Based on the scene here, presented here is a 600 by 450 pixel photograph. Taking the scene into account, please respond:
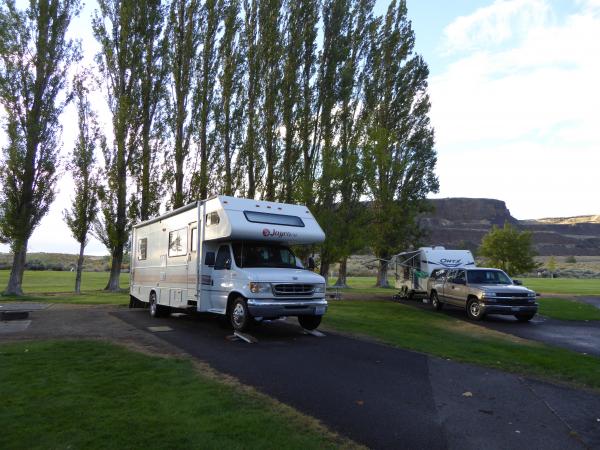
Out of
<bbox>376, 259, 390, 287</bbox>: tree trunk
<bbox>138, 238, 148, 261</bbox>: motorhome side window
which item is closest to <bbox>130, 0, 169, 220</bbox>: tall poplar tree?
<bbox>138, 238, 148, 261</bbox>: motorhome side window

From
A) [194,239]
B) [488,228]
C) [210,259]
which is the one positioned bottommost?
[210,259]

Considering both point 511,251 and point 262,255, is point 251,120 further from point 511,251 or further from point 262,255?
point 511,251

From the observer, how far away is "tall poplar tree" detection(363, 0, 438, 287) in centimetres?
3072

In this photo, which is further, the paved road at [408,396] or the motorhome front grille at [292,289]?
the motorhome front grille at [292,289]

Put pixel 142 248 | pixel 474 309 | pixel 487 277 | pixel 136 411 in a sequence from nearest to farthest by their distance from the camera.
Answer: pixel 136 411, pixel 474 309, pixel 142 248, pixel 487 277

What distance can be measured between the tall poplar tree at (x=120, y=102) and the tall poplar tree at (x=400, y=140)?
13970mm

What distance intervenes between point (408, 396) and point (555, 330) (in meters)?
10.4

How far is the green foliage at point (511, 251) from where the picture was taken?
4144cm

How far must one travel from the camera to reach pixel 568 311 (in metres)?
20.1

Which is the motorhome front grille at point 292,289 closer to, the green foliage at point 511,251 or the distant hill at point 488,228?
the green foliage at point 511,251

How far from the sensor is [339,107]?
2597 cm

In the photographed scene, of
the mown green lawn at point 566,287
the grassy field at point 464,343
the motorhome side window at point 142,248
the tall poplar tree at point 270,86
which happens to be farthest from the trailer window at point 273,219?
the mown green lawn at point 566,287

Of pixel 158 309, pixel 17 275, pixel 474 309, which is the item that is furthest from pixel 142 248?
pixel 474 309

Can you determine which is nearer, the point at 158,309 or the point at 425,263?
the point at 158,309
